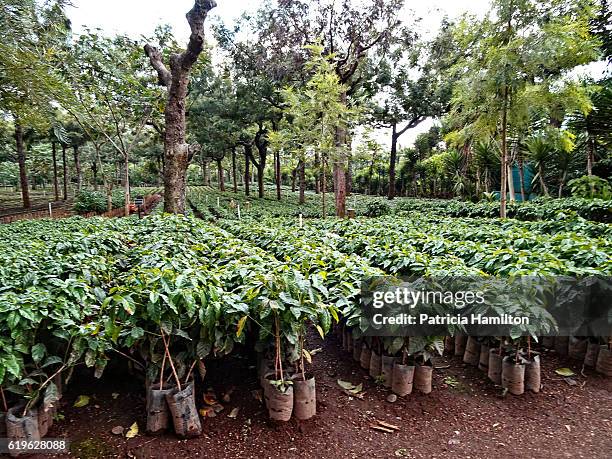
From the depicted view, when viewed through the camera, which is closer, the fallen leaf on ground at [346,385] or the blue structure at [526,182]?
the fallen leaf on ground at [346,385]

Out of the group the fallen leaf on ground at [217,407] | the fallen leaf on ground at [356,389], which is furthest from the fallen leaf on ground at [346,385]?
the fallen leaf on ground at [217,407]

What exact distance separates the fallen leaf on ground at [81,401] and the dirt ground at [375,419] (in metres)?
0.04

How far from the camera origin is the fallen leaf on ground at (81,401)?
292 centimetres

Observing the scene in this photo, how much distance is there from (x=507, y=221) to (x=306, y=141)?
659cm

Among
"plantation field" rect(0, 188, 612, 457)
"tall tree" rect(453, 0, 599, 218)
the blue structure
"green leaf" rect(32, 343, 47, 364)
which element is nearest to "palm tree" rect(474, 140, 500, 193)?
the blue structure

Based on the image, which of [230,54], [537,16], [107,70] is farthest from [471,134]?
[230,54]

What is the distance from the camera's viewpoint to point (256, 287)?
2768 mm

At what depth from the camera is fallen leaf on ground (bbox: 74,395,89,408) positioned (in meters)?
2.92

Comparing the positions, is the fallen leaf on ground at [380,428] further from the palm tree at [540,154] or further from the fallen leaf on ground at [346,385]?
the palm tree at [540,154]

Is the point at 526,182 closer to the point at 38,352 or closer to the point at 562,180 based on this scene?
the point at 562,180

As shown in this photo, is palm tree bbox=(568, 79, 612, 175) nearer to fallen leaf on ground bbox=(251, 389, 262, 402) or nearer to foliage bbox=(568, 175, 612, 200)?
foliage bbox=(568, 175, 612, 200)

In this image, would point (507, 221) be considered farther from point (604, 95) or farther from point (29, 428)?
point (29, 428)

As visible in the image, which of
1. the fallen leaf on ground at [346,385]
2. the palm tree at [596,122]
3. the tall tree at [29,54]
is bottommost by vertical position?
the fallen leaf on ground at [346,385]

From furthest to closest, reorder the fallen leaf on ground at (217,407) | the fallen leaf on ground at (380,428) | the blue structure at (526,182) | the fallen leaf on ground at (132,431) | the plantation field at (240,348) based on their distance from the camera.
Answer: the blue structure at (526,182) < the fallen leaf on ground at (217,407) < the fallen leaf on ground at (380,428) < the fallen leaf on ground at (132,431) < the plantation field at (240,348)
